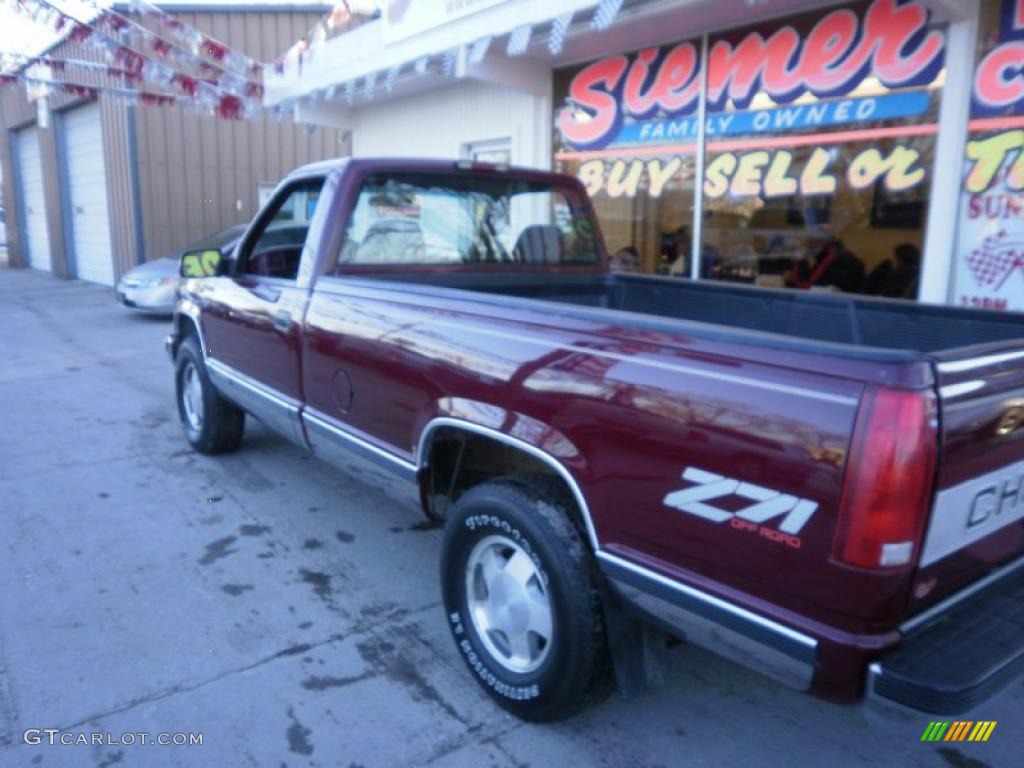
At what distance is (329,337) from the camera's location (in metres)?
3.55

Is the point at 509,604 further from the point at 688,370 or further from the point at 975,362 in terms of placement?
the point at 975,362

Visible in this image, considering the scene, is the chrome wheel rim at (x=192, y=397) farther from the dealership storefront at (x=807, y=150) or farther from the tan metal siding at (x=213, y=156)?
the tan metal siding at (x=213, y=156)

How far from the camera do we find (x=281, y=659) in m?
3.06

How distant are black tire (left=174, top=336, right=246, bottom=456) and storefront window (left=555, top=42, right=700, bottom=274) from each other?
3873 millimetres

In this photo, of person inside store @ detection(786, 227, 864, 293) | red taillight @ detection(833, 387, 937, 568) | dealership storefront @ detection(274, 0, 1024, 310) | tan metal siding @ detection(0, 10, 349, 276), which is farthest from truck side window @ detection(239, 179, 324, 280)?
tan metal siding @ detection(0, 10, 349, 276)

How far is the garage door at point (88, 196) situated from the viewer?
16828 mm

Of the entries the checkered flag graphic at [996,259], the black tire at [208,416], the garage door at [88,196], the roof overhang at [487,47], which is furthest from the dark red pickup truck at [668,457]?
the garage door at [88,196]

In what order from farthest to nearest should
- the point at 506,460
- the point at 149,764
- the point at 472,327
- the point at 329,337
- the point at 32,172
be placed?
the point at 32,172, the point at 329,337, the point at 506,460, the point at 472,327, the point at 149,764

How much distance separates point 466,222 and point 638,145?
3899 millimetres

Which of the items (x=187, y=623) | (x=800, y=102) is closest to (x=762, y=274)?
(x=800, y=102)

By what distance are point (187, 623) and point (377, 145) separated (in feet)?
29.2

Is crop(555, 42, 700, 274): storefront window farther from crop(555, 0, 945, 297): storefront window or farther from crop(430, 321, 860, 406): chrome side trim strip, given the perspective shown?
crop(430, 321, 860, 406): chrome side trim strip

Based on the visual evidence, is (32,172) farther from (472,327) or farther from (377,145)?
(472,327)

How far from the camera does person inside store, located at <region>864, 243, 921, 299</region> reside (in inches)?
219
